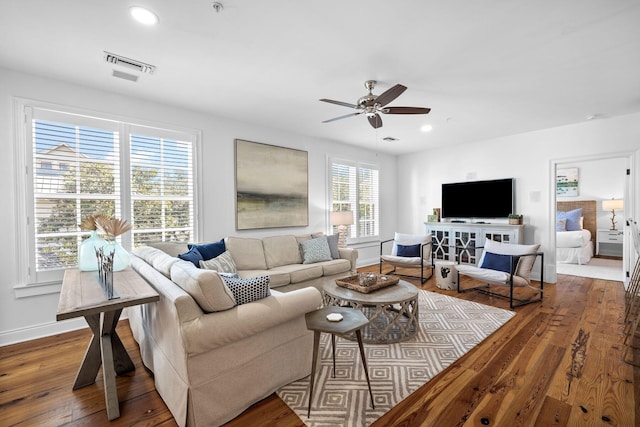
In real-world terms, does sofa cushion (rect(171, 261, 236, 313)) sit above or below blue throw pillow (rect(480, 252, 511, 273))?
above

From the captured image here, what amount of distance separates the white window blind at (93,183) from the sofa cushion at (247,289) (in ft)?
7.50

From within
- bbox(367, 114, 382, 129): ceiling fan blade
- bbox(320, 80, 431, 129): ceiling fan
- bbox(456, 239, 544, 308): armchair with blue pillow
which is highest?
bbox(320, 80, 431, 129): ceiling fan

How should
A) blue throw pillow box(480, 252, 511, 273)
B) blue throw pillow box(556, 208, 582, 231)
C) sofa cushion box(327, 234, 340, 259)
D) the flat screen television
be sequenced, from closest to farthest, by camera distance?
blue throw pillow box(480, 252, 511, 273) → sofa cushion box(327, 234, 340, 259) → the flat screen television → blue throw pillow box(556, 208, 582, 231)

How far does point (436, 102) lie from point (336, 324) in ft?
10.5

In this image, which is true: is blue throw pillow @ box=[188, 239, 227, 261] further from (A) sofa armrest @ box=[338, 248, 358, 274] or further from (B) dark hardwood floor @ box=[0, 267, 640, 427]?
(A) sofa armrest @ box=[338, 248, 358, 274]

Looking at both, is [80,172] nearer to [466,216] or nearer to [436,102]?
[436,102]

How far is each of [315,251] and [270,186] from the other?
1.32 m

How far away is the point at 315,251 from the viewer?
4.36 meters

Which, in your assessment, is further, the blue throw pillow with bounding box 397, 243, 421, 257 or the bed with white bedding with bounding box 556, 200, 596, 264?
the bed with white bedding with bounding box 556, 200, 596, 264

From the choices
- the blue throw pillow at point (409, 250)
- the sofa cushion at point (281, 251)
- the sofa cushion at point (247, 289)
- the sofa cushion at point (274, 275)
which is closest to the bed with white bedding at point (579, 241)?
the blue throw pillow at point (409, 250)

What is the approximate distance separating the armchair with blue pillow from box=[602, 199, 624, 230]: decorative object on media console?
14.3ft

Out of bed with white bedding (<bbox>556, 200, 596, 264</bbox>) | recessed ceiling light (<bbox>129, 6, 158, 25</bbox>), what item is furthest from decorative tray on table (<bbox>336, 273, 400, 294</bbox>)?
bed with white bedding (<bbox>556, 200, 596, 264</bbox>)

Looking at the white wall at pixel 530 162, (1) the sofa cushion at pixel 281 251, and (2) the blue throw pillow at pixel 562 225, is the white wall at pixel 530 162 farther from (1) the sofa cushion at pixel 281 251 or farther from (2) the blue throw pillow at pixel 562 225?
(1) the sofa cushion at pixel 281 251

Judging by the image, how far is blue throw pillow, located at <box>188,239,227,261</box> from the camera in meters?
3.41
